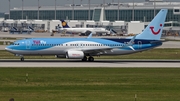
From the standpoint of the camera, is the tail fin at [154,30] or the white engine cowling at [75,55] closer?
the white engine cowling at [75,55]

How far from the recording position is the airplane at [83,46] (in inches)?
2859
